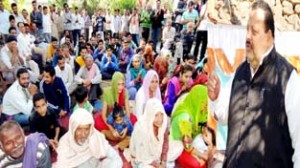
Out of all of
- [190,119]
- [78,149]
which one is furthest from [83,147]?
[190,119]

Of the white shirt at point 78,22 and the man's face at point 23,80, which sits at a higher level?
the man's face at point 23,80

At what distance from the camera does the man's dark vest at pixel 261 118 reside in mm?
1817

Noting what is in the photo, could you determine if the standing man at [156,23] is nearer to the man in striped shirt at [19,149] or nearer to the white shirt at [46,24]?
the white shirt at [46,24]

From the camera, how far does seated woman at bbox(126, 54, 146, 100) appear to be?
667 cm

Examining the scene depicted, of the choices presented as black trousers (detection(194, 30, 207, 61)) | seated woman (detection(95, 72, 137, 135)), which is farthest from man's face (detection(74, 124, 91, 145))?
black trousers (detection(194, 30, 207, 61))

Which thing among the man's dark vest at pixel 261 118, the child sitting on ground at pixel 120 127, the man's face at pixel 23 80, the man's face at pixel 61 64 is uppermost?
the man's dark vest at pixel 261 118

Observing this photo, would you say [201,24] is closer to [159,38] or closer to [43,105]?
[159,38]

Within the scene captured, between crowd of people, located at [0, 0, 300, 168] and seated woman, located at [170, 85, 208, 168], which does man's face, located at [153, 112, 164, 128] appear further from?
seated woman, located at [170, 85, 208, 168]

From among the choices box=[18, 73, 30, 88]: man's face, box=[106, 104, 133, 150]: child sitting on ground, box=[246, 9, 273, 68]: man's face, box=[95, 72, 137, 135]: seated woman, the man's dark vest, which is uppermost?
box=[246, 9, 273, 68]: man's face

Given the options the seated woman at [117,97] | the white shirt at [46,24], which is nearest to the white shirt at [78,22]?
the white shirt at [46,24]

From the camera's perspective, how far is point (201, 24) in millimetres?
8648

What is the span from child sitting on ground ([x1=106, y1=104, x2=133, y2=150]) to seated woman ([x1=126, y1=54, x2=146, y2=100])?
1.28 meters

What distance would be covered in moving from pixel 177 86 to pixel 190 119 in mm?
1350

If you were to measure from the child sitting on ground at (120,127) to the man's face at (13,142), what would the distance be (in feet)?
5.83
